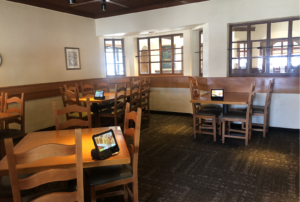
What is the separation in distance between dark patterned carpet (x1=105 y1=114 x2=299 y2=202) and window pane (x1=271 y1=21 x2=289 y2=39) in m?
1.78

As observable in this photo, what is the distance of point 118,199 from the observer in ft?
7.61

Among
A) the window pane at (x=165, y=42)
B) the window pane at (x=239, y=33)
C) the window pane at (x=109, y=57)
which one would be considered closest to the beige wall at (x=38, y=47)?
the window pane at (x=109, y=57)

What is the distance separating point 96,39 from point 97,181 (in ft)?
16.4

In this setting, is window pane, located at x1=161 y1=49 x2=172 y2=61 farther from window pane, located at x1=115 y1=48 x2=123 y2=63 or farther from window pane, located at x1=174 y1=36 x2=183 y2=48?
window pane, located at x1=115 y1=48 x2=123 y2=63

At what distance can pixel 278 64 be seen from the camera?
4.22 metres

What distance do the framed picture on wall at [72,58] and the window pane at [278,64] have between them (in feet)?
14.2

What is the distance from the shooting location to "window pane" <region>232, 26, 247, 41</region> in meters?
4.43

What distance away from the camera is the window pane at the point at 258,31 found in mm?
4273

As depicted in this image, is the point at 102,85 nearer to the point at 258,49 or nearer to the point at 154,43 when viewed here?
the point at 154,43

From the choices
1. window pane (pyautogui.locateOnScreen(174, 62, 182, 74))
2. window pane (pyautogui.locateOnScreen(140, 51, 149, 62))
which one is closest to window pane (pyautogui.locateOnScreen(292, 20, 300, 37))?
window pane (pyautogui.locateOnScreen(174, 62, 182, 74))

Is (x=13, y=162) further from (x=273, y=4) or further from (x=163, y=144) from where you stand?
(x=273, y=4)

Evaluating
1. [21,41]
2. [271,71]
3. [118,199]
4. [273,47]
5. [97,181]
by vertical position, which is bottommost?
[118,199]

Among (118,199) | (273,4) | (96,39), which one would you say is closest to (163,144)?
(118,199)

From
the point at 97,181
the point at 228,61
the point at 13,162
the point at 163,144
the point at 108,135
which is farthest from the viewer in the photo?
the point at 228,61
